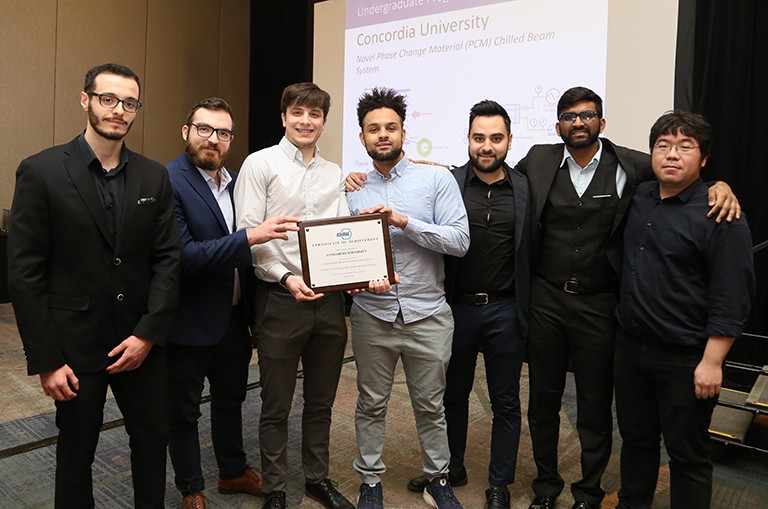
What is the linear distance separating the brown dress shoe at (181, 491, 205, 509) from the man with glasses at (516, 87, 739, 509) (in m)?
1.39

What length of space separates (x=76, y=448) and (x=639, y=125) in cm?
365

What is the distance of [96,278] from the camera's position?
5.73 feet

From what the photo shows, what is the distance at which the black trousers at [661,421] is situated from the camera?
200 cm

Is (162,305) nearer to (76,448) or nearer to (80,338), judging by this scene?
(80,338)

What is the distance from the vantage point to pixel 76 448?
1805mm

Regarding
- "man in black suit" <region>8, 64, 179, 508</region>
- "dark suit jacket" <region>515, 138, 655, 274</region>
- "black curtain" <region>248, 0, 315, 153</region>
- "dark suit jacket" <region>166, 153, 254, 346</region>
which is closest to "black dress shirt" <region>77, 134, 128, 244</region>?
"man in black suit" <region>8, 64, 179, 508</region>

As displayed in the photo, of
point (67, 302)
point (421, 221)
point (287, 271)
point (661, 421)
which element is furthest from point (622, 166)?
point (67, 302)

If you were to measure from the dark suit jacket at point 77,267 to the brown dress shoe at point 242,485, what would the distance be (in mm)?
940

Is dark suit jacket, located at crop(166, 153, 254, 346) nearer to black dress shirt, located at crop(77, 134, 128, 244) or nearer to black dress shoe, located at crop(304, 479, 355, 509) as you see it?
black dress shirt, located at crop(77, 134, 128, 244)

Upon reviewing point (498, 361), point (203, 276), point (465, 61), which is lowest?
point (498, 361)

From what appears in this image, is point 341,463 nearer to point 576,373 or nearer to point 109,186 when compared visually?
point 576,373

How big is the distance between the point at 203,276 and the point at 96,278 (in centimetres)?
49

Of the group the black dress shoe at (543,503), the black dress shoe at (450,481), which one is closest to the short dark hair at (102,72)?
the black dress shoe at (450,481)

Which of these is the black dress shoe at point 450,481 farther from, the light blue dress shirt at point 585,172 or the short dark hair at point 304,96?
the short dark hair at point 304,96
